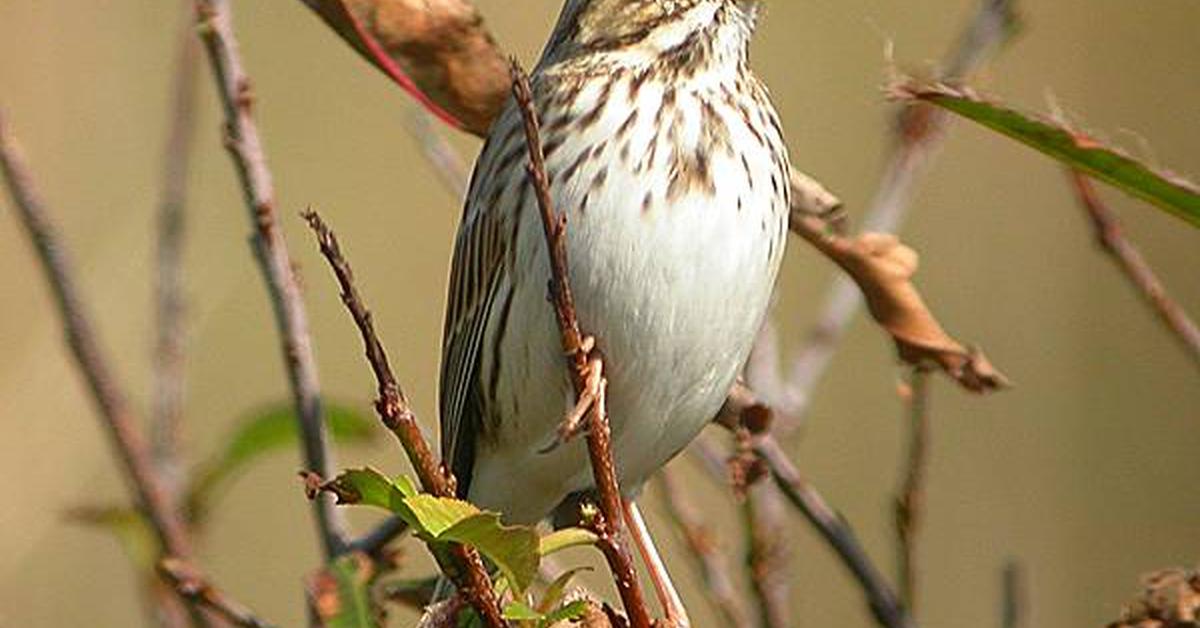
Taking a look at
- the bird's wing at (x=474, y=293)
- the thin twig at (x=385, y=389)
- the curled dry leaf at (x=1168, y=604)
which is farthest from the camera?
the bird's wing at (x=474, y=293)

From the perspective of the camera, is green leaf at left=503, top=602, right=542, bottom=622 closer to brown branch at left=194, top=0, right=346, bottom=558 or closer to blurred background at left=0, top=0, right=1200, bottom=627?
brown branch at left=194, top=0, right=346, bottom=558

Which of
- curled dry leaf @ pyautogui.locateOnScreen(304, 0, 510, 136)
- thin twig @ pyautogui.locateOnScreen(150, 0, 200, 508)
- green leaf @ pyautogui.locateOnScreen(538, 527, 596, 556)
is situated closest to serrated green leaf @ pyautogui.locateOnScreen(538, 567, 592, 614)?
green leaf @ pyautogui.locateOnScreen(538, 527, 596, 556)

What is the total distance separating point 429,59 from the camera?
85.8 inches

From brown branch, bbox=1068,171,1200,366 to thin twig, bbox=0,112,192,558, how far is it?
78 centimetres

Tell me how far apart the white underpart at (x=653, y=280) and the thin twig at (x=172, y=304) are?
32 cm

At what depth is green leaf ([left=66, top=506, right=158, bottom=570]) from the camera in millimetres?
2408

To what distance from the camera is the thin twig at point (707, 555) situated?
2256mm

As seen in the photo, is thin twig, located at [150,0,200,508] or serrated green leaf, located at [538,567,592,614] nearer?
serrated green leaf, located at [538,567,592,614]

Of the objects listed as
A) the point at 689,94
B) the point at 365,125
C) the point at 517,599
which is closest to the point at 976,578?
the point at 365,125

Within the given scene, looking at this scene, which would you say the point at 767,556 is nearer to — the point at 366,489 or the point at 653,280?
the point at 653,280

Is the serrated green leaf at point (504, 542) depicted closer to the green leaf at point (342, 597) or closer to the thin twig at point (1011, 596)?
the green leaf at point (342, 597)

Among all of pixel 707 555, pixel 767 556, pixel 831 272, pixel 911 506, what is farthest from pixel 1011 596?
pixel 831 272

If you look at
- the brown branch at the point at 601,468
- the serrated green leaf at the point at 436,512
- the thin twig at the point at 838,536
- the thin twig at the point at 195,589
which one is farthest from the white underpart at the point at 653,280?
the serrated green leaf at the point at 436,512

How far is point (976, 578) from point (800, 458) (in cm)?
39
